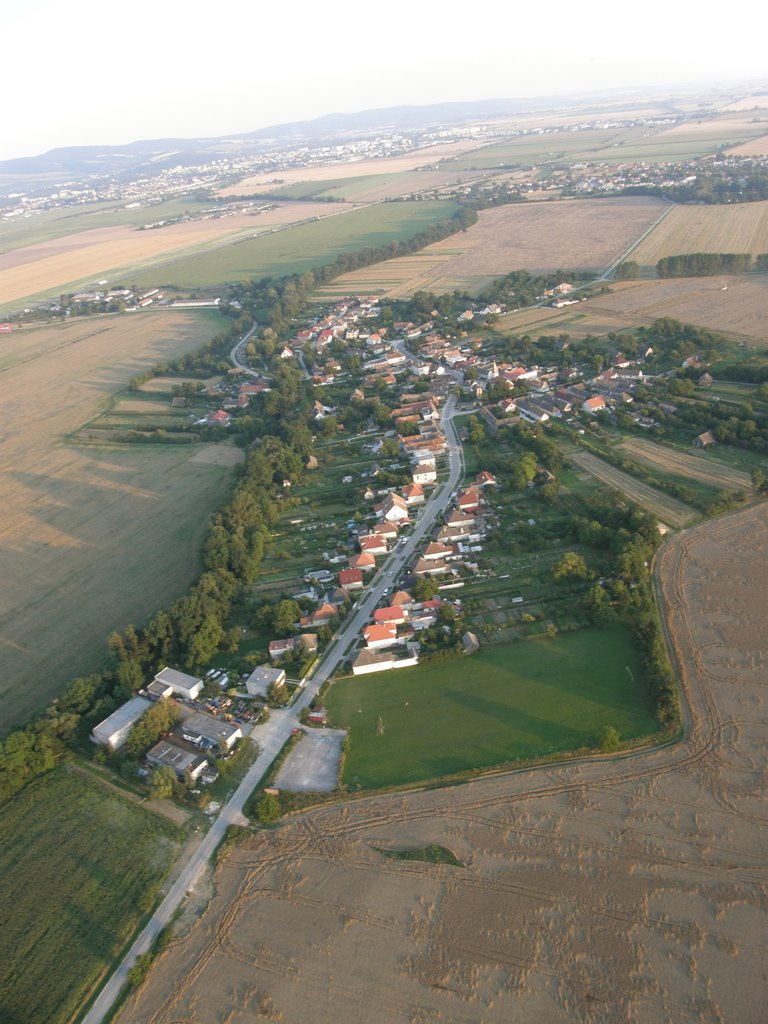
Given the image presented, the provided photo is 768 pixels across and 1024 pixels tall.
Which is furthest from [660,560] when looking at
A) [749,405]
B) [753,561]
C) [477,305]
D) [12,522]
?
[477,305]

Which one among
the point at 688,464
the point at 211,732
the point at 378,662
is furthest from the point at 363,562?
the point at 688,464

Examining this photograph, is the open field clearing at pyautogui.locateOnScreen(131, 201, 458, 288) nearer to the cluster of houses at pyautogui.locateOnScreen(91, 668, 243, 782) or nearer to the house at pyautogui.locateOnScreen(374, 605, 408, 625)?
the house at pyautogui.locateOnScreen(374, 605, 408, 625)

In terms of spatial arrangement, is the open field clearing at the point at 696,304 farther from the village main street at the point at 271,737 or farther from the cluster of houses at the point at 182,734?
the cluster of houses at the point at 182,734

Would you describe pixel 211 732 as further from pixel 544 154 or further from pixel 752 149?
pixel 544 154

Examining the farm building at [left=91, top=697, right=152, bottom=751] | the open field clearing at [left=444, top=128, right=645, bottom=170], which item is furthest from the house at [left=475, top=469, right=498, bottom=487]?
the open field clearing at [left=444, top=128, right=645, bottom=170]

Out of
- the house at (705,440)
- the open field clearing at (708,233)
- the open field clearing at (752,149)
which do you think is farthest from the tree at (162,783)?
the open field clearing at (752,149)
